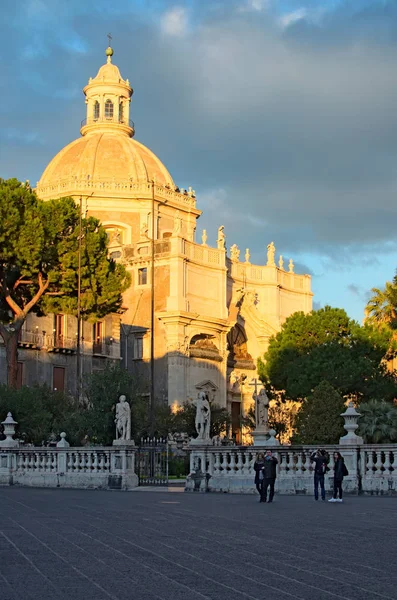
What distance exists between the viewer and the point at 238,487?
2694cm

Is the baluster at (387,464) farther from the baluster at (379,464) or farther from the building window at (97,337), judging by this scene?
the building window at (97,337)

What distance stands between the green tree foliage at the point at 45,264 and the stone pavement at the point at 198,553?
29790mm

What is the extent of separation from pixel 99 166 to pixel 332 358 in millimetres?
24840

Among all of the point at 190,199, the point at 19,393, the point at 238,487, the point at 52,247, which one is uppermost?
the point at 190,199

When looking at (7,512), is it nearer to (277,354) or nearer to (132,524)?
(132,524)

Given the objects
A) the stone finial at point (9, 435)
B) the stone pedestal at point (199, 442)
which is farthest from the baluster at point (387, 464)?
the stone finial at point (9, 435)

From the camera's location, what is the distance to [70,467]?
102 ft

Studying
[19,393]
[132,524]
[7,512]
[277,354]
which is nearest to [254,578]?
[132,524]

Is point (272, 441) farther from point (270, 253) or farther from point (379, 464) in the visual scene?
point (270, 253)

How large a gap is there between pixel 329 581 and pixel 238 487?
18.1m

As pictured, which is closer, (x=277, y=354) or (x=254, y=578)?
(x=254, y=578)

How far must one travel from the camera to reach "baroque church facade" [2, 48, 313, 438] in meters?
66.8

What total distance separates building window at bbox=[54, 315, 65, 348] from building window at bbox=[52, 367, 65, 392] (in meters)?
1.45

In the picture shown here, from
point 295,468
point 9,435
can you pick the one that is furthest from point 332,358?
Answer: point 295,468
